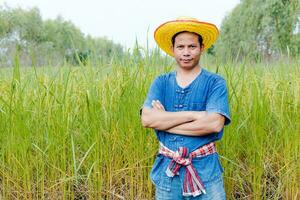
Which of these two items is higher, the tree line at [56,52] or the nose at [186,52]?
the tree line at [56,52]

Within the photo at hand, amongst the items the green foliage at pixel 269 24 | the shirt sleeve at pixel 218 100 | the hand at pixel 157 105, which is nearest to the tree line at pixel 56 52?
the hand at pixel 157 105

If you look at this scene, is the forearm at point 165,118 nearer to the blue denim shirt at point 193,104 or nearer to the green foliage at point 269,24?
the blue denim shirt at point 193,104

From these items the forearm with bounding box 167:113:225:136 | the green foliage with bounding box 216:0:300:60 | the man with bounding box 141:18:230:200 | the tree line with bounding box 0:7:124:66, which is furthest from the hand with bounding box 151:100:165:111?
the green foliage with bounding box 216:0:300:60

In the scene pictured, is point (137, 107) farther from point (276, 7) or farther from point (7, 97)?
point (276, 7)

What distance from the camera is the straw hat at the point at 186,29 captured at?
1504 millimetres

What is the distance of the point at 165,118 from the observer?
1.49 m

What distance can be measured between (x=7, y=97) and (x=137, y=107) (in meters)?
0.84

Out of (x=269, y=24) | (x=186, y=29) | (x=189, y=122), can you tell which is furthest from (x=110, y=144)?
(x=269, y=24)

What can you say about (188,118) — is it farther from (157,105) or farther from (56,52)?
(56,52)

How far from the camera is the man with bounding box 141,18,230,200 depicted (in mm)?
1482

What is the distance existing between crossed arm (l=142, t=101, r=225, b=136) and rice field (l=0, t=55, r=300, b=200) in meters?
0.59

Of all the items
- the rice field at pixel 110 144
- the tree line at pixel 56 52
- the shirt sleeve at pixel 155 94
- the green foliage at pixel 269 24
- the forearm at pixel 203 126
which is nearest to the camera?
the forearm at pixel 203 126

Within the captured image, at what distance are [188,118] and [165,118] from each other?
0.09 meters

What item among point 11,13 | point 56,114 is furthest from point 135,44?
point 11,13
